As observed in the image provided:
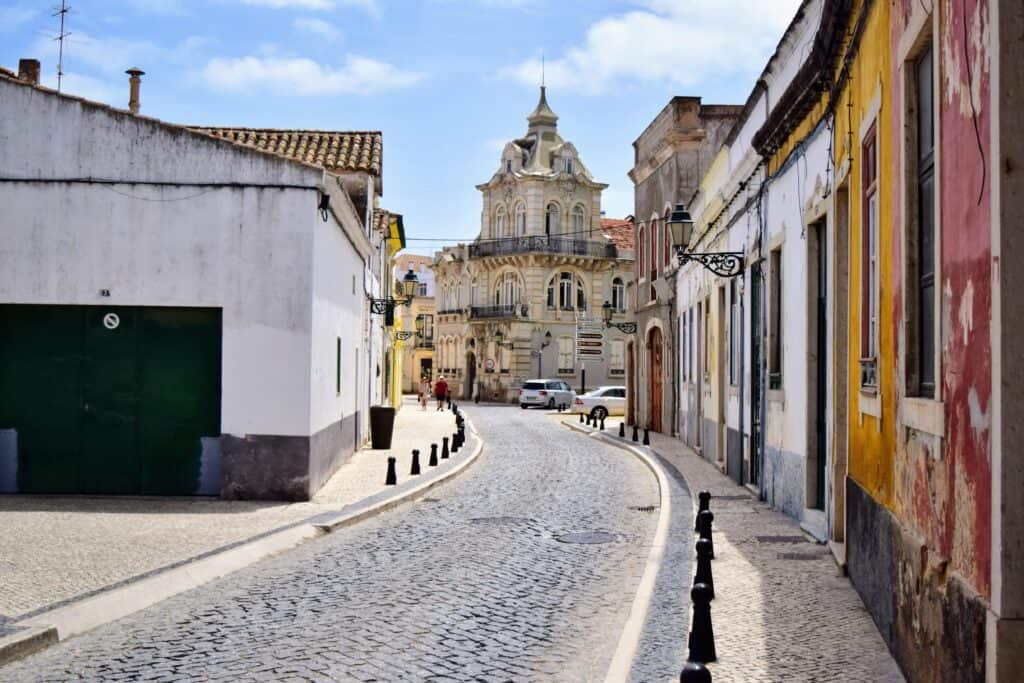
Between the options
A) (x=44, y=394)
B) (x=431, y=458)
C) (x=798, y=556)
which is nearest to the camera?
(x=798, y=556)

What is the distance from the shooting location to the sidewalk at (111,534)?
8648 mm

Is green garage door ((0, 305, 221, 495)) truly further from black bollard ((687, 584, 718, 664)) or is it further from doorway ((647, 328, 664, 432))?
doorway ((647, 328, 664, 432))

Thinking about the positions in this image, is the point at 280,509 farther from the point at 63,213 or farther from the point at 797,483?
the point at 797,483

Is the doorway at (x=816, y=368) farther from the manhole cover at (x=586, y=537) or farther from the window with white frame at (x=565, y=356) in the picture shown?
the window with white frame at (x=565, y=356)

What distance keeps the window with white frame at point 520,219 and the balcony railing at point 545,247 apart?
68 centimetres

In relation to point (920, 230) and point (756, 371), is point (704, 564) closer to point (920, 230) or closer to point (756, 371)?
point (920, 230)

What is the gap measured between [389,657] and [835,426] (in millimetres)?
5361

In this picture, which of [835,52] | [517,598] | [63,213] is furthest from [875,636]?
[63,213]

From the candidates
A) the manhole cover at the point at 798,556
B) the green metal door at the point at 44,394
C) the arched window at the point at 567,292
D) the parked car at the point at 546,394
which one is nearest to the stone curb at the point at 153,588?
the green metal door at the point at 44,394

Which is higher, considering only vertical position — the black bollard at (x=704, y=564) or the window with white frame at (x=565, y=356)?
the window with white frame at (x=565, y=356)

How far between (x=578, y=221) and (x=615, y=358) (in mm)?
8326

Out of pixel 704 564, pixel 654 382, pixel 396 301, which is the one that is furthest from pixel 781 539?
pixel 654 382

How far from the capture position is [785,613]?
7918 mm

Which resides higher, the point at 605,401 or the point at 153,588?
the point at 605,401
